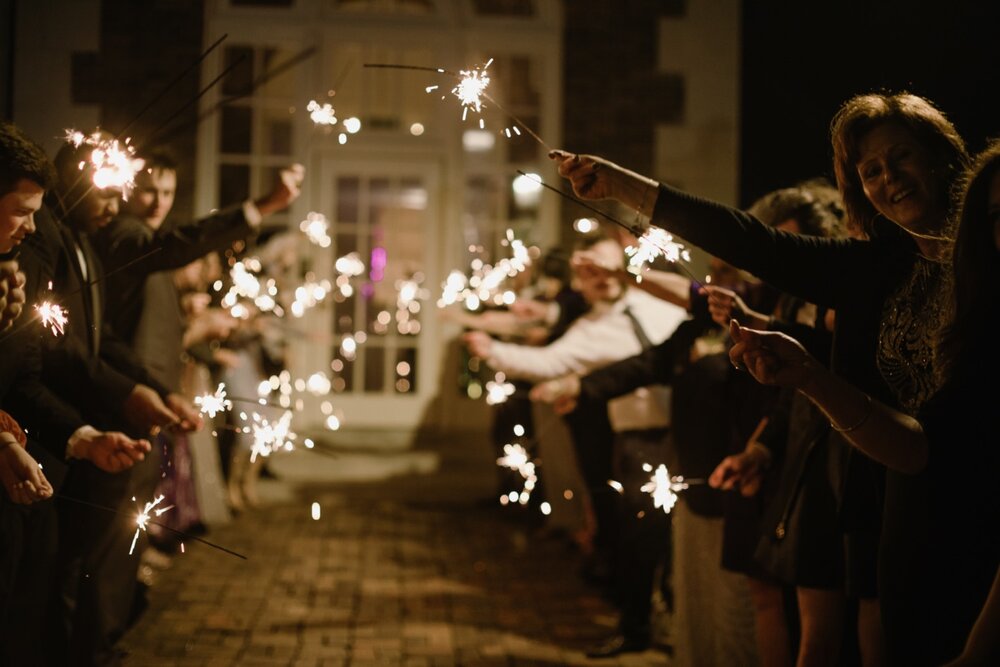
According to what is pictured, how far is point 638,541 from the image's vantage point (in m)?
4.21

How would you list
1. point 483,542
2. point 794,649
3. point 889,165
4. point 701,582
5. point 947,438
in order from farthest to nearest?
point 483,542, point 701,582, point 794,649, point 889,165, point 947,438

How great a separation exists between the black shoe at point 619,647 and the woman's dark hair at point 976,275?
2.74 m

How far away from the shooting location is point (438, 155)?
339 inches

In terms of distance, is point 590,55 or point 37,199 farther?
point 590,55

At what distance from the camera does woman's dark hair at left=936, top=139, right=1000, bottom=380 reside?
5.73 feet

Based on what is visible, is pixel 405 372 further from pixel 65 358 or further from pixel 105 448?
pixel 105 448

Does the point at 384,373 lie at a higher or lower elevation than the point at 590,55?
lower

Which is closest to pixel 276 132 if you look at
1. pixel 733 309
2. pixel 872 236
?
pixel 733 309

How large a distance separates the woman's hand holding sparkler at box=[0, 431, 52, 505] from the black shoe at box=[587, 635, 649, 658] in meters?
2.66

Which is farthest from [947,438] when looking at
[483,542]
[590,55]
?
[590,55]

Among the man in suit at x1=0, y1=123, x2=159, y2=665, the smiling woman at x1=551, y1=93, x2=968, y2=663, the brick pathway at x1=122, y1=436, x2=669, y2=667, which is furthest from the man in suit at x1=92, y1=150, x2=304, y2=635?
the smiling woman at x1=551, y1=93, x2=968, y2=663

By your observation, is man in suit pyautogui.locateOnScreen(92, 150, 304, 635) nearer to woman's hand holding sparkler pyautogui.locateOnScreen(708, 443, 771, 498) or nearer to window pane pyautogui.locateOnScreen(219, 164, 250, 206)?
woman's hand holding sparkler pyautogui.locateOnScreen(708, 443, 771, 498)

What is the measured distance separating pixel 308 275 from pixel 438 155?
167 cm

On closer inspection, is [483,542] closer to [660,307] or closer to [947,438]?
[660,307]
